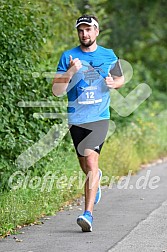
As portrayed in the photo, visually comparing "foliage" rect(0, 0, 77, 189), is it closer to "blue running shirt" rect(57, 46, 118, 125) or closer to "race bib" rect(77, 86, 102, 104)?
"blue running shirt" rect(57, 46, 118, 125)

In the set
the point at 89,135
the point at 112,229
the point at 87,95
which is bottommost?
the point at 112,229

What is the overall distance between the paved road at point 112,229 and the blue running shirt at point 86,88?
1223 millimetres

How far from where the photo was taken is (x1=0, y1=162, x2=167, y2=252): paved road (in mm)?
7688

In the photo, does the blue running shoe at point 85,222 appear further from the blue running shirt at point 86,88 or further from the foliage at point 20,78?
the foliage at point 20,78

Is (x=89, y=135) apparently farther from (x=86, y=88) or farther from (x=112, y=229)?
(x=112, y=229)

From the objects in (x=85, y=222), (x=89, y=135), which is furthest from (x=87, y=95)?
(x=85, y=222)

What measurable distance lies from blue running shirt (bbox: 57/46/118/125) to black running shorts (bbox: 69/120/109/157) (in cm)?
6

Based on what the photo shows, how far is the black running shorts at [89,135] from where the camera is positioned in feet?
28.6

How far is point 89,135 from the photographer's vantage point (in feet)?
28.7

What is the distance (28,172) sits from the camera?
33.5ft

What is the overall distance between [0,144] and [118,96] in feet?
24.1

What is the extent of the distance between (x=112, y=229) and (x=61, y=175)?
258cm

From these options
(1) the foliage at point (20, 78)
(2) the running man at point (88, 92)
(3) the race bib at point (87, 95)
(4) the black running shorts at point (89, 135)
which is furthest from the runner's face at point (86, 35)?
(1) the foliage at point (20, 78)

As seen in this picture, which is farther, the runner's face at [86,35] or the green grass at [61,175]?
the green grass at [61,175]
